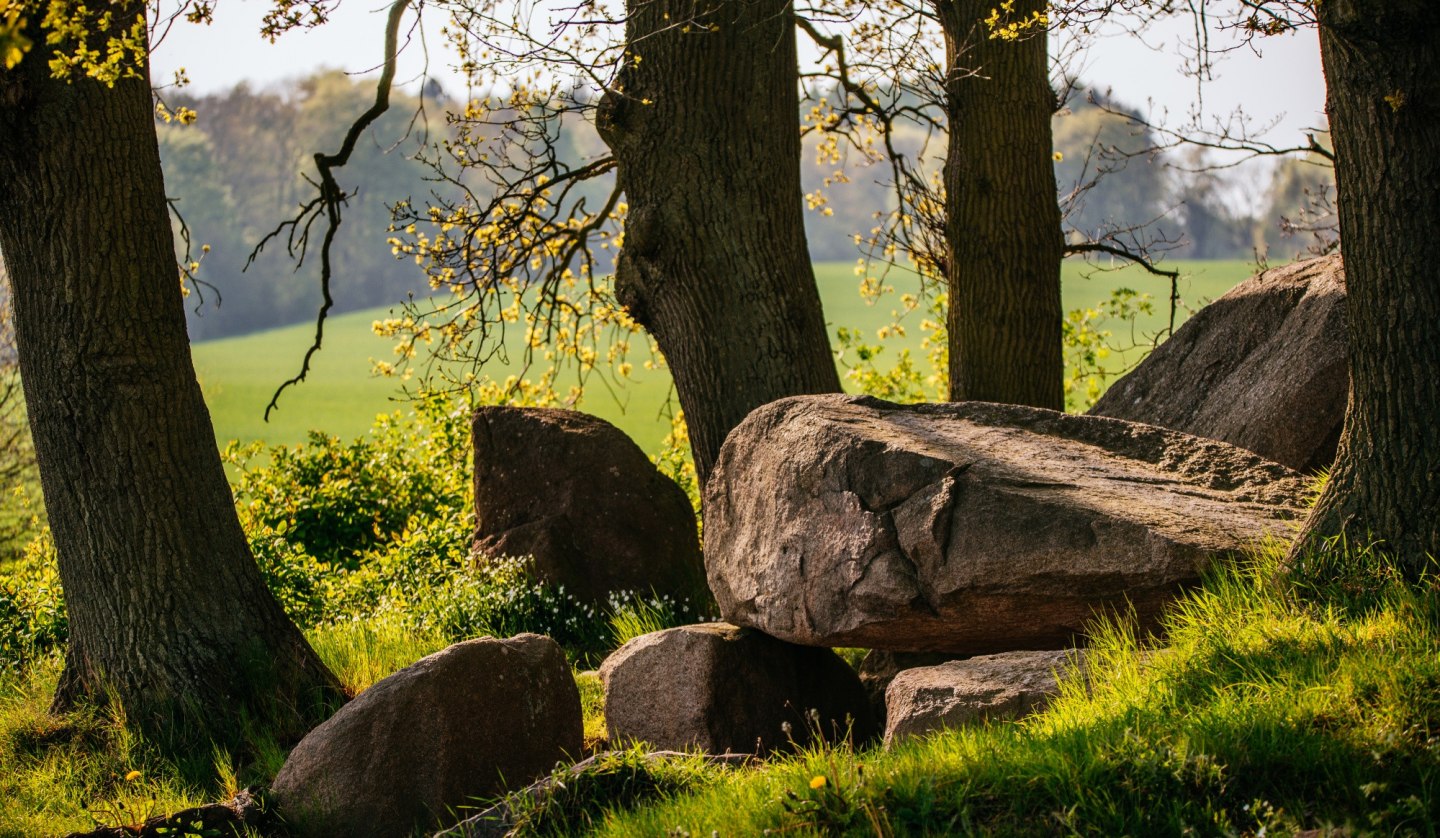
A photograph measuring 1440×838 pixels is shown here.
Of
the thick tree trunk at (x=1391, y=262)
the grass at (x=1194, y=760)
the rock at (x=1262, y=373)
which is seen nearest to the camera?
the grass at (x=1194, y=760)

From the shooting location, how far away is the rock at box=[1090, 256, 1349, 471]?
7.00 meters

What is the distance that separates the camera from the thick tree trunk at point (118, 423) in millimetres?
6645

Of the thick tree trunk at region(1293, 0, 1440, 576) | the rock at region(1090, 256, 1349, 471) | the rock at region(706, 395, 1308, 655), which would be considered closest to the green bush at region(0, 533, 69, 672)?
the rock at region(706, 395, 1308, 655)

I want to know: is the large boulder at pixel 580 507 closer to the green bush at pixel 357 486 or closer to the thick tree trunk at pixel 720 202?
the thick tree trunk at pixel 720 202

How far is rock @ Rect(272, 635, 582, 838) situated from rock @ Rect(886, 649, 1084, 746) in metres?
1.73

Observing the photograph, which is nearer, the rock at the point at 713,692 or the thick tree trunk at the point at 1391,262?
the thick tree trunk at the point at 1391,262

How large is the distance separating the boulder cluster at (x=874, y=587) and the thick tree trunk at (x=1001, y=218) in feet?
7.30

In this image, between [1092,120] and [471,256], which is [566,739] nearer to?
[471,256]

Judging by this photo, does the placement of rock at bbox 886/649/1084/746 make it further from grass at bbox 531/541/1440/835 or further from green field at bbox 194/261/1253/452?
green field at bbox 194/261/1253/452

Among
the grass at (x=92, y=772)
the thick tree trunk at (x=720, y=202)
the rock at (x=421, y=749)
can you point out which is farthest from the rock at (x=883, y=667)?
the grass at (x=92, y=772)

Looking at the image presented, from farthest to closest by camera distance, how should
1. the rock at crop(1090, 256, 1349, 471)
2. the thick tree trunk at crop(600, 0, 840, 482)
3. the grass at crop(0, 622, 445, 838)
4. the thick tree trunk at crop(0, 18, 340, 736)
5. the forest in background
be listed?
the forest in background < the thick tree trunk at crop(600, 0, 840, 482) < the rock at crop(1090, 256, 1349, 471) < the thick tree trunk at crop(0, 18, 340, 736) < the grass at crop(0, 622, 445, 838)

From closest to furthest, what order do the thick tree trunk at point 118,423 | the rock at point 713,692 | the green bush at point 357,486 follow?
1. the rock at point 713,692
2. the thick tree trunk at point 118,423
3. the green bush at point 357,486

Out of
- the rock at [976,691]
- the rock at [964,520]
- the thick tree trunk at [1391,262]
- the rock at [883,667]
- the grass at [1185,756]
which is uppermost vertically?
the thick tree trunk at [1391,262]

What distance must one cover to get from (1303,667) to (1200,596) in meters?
0.89
